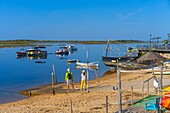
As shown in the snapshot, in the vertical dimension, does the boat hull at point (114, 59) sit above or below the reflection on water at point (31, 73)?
above

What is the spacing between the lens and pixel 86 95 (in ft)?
52.1

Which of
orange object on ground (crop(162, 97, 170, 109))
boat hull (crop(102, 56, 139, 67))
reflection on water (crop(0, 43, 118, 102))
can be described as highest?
orange object on ground (crop(162, 97, 170, 109))

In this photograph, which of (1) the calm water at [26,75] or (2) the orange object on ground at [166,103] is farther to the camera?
(1) the calm water at [26,75]

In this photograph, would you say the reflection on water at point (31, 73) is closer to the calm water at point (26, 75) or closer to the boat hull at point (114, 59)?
the calm water at point (26, 75)

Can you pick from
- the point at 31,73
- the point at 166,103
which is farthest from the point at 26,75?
the point at 166,103

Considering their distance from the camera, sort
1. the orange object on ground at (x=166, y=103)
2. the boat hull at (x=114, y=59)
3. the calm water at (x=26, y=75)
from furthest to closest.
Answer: the boat hull at (x=114, y=59) → the calm water at (x=26, y=75) → the orange object on ground at (x=166, y=103)

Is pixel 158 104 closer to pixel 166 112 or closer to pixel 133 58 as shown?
pixel 166 112

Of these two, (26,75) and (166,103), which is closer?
(166,103)

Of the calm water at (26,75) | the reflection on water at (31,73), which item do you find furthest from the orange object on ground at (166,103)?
the reflection on water at (31,73)

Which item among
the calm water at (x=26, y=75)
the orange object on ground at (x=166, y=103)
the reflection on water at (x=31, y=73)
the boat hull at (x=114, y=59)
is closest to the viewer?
the orange object on ground at (x=166, y=103)

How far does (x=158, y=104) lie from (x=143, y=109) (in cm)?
71

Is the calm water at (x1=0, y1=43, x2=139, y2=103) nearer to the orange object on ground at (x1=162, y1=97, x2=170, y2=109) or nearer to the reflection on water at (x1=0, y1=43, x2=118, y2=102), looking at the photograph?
the reflection on water at (x1=0, y1=43, x2=118, y2=102)

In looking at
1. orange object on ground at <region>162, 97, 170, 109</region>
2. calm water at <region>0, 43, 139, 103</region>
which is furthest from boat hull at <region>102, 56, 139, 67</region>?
orange object on ground at <region>162, 97, 170, 109</region>

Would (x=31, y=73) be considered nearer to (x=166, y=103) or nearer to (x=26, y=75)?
(x=26, y=75)
